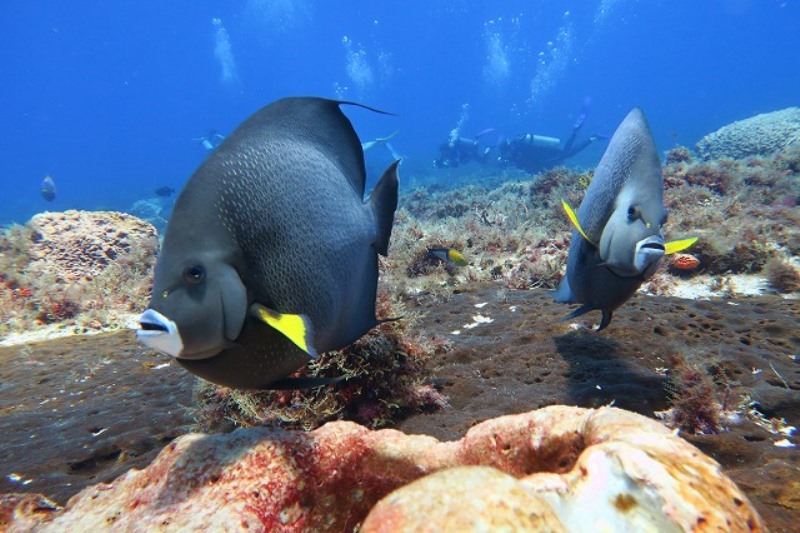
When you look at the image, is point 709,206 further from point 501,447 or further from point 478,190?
point 478,190

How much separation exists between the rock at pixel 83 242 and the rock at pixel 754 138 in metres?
20.6

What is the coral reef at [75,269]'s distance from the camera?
267 inches

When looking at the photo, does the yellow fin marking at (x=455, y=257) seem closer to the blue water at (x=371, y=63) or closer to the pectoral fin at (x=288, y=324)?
the pectoral fin at (x=288, y=324)

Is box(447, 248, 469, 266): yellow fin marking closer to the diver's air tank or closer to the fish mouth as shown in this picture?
the fish mouth

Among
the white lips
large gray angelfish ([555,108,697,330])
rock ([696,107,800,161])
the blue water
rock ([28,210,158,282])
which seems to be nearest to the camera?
the white lips

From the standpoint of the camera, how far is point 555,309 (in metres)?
4.41

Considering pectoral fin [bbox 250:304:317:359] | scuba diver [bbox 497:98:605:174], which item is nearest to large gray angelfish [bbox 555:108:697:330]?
pectoral fin [bbox 250:304:317:359]

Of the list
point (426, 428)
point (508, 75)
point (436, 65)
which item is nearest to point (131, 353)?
point (426, 428)

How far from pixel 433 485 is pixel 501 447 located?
0.69m

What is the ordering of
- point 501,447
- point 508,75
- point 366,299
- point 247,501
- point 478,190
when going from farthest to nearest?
1. point 508,75
2. point 478,190
3. point 366,299
4. point 501,447
5. point 247,501

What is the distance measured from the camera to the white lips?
3.82 feet

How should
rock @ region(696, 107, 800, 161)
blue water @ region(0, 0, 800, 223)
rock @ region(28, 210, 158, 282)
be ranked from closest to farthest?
rock @ region(28, 210, 158, 282)
rock @ region(696, 107, 800, 161)
blue water @ region(0, 0, 800, 223)

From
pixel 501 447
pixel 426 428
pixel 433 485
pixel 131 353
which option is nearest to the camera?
pixel 433 485

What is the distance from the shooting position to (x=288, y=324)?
128cm
